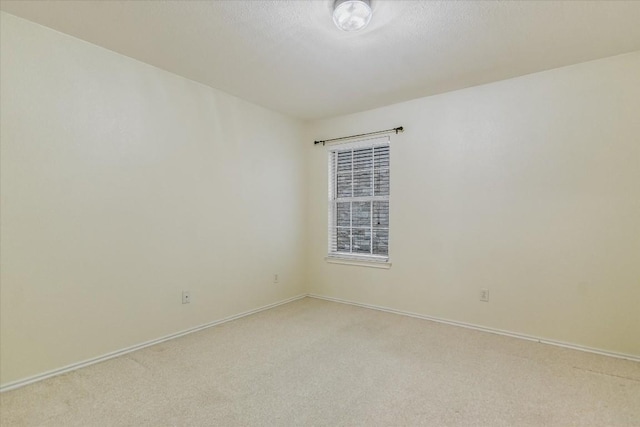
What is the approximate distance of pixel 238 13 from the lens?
208 centimetres

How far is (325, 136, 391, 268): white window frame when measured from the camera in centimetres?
392

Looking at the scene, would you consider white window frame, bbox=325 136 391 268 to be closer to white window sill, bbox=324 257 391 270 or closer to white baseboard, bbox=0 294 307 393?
white window sill, bbox=324 257 391 270

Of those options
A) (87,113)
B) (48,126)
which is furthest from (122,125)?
(48,126)

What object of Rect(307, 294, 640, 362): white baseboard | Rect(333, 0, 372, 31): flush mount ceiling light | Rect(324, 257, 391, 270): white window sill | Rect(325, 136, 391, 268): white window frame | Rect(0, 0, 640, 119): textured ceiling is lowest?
Rect(307, 294, 640, 362): white baseboard

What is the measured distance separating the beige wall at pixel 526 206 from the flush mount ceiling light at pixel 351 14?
178cm

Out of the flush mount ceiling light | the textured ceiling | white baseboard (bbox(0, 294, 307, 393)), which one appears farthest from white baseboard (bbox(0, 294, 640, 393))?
the flush mount ceiling light

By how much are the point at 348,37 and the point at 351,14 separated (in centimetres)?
38

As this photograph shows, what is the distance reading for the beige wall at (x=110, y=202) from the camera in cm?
215

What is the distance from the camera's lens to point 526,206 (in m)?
3.01

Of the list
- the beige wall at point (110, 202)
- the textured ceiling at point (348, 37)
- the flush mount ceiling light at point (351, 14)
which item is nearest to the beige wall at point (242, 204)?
the beige wall at point (110, 202)

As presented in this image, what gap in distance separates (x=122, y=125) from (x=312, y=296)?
306cm

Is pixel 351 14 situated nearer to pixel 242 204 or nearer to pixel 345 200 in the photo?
pixel 242 204

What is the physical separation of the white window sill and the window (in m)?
0.04

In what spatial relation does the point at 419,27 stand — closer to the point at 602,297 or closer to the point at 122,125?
the point at 122,125
